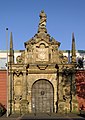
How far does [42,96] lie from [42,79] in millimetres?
2470

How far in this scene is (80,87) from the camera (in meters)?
44.1

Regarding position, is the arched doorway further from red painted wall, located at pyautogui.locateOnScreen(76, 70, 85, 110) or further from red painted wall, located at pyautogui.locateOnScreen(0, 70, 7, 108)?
red painted wall, located at pyautogui.locateOnScreen(0, 70, 7, 108)

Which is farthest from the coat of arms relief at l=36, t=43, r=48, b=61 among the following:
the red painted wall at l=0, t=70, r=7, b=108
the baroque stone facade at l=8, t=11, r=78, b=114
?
the red painted wall at l=0, t=70, r=7, b=108

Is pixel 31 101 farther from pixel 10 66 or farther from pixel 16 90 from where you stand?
pixel 10 66

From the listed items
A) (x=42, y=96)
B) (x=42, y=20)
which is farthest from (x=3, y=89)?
(x=42, y=20)

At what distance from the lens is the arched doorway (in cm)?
4362

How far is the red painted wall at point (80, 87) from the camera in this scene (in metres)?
43.8

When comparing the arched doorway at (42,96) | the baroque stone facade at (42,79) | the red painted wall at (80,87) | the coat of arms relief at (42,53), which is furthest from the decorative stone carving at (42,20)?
the red painted wall at (80,87)

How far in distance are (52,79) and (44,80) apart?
1.21m

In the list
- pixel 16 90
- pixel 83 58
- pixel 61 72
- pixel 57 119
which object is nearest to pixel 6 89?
pixel 16 90

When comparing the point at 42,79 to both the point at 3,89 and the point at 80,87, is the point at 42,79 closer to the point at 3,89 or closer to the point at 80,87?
the point at 80,87

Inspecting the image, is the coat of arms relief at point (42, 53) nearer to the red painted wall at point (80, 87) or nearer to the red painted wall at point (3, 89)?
the red painted wall at point (80, 87)

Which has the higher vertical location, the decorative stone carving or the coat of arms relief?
the decorative stone carving

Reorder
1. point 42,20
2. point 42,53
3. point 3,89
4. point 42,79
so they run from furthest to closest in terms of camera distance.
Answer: point 42,20
point 42,53
point 42,79
point 3,89
